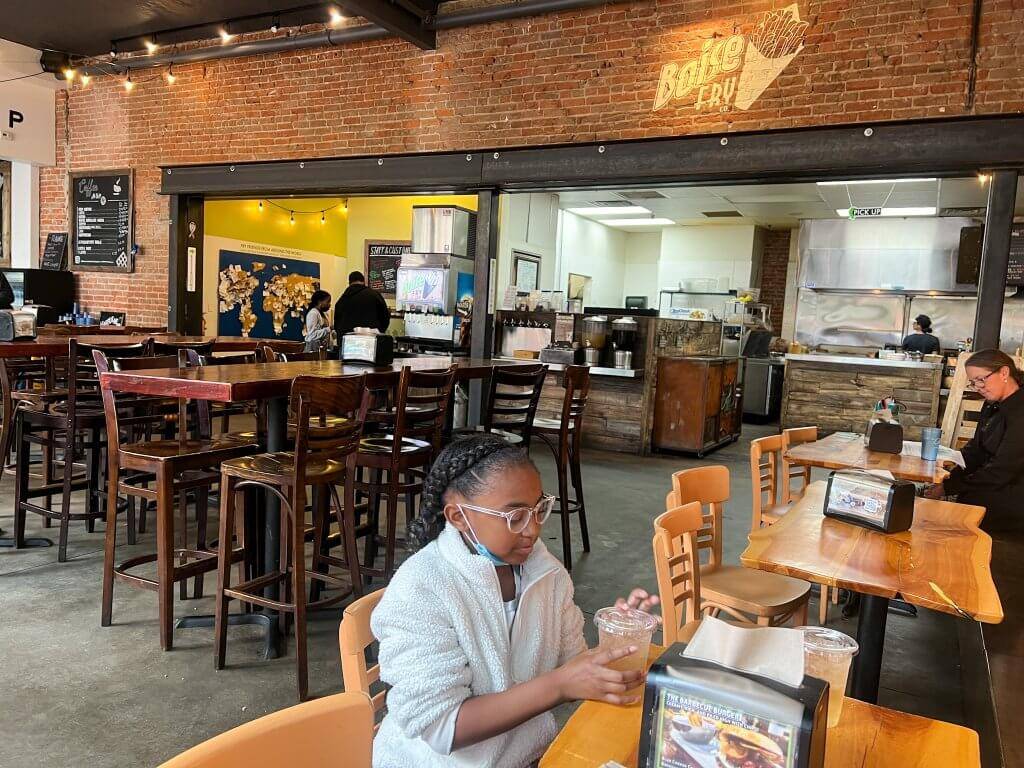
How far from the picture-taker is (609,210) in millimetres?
12070

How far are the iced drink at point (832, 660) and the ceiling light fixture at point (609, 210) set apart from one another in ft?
36.2

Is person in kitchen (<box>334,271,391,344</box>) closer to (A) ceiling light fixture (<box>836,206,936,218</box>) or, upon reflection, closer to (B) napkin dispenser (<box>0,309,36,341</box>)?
(B) napkin dispenser (<box>0,309,36,341</box>)

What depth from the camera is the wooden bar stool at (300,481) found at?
105 inches

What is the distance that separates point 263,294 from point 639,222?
679cm

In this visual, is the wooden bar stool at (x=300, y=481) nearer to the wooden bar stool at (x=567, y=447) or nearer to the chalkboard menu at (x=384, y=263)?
the wooden bar stool at (x=567, y=447)

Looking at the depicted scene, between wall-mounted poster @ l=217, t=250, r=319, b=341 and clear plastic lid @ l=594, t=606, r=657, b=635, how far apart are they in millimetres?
9792

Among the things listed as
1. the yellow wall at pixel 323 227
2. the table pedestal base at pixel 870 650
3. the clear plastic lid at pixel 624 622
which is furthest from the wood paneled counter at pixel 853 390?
the clear plastic lid at pixel 624 622

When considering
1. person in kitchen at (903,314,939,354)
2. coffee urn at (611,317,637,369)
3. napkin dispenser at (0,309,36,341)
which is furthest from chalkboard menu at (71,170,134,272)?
person in kitchen at (903,314,939,354)

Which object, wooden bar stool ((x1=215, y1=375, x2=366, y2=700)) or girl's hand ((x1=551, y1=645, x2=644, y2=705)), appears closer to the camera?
girl's hand ((x1=551, y1=645, x2=644, y2=705))

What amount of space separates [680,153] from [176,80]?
249 inches

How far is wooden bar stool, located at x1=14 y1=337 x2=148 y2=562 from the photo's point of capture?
384 centimetres

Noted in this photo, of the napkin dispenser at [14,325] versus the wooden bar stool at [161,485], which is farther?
the napkin dispenser at [14,325]

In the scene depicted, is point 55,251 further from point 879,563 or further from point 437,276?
point 879,563

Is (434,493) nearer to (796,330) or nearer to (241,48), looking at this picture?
(241,48)
